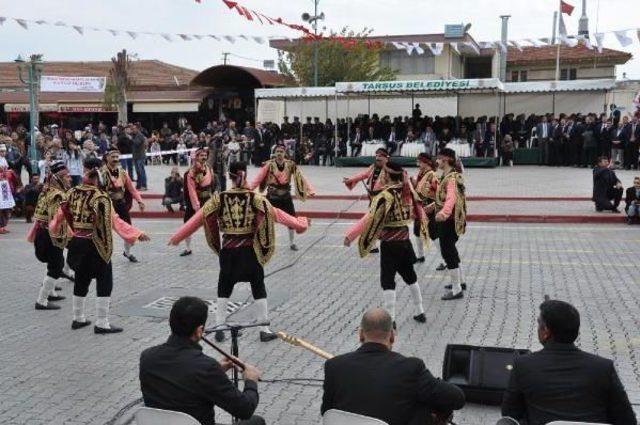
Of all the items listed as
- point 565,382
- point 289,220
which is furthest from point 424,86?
point 565,382

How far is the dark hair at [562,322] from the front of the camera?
4414 mm

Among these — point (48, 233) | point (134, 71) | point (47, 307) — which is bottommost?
point (47, 307)

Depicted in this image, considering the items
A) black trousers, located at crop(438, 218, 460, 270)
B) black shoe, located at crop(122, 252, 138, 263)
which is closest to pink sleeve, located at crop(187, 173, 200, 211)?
black shoe, located at crop(122, 252, 138, 263)

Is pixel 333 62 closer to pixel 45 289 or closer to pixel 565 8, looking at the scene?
pixel 565 8

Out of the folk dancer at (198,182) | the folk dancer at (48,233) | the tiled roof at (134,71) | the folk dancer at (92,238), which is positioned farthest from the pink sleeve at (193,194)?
the tiled roof at (134,71)

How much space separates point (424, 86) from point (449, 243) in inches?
808

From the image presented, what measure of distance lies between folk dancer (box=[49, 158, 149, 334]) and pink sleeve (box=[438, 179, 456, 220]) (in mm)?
3835

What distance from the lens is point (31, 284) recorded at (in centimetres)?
1174

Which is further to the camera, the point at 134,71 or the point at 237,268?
the point at 134,71

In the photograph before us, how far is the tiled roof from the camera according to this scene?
5481cm

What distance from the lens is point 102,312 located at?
886cm

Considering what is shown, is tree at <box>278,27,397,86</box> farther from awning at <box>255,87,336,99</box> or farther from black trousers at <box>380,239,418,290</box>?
black trousers at <box>380,239,418,290</box>

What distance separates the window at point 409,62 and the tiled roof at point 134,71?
565 inches

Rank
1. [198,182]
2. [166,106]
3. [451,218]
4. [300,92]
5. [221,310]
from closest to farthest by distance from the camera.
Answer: [221,310] → [451,218] → [198,182] → [300,92] → [166,106]
